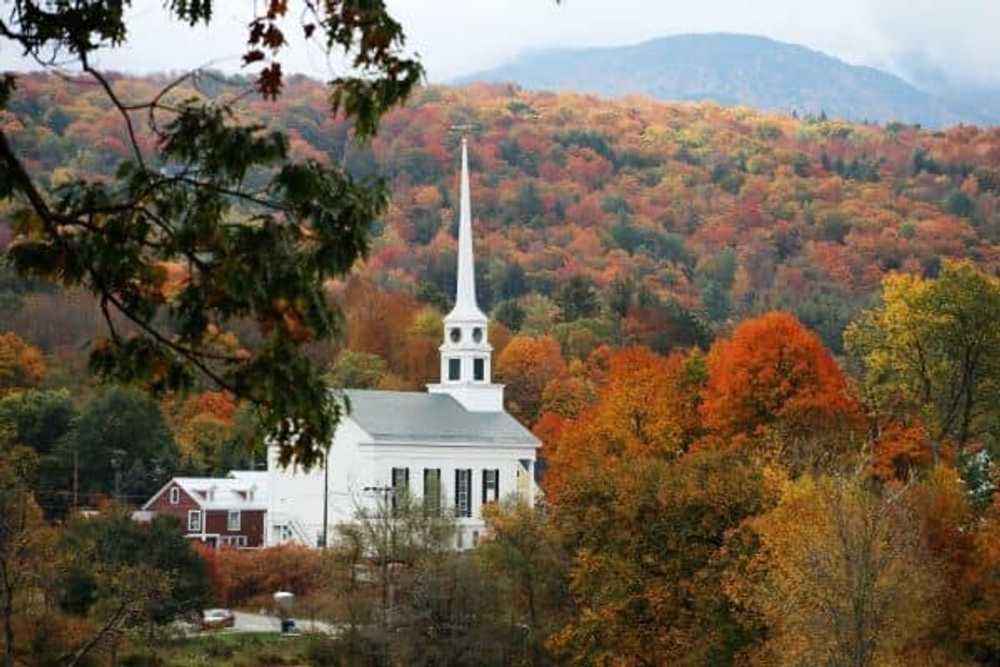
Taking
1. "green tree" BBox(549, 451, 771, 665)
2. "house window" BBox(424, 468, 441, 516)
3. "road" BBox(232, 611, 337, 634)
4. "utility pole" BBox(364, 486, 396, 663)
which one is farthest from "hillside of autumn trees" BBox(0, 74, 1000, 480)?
"green tree" BBox(549, 451, 771, 665)

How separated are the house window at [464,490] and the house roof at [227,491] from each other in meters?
7.08

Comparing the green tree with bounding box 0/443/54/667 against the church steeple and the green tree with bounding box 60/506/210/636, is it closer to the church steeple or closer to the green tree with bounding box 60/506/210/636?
the green tree with bounding box 60/506/210/636

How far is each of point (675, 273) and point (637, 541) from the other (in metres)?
127

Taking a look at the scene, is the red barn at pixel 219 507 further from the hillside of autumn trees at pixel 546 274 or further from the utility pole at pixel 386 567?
the utility pole at pixel 386 567

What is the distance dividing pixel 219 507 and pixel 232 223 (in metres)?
74.3

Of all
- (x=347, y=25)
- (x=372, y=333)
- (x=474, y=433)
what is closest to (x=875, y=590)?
(x=347, y=25)

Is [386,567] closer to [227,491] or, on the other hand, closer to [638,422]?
A: [638,422]

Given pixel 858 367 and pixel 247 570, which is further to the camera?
pixel 858 367

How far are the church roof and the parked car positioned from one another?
50.1 feet

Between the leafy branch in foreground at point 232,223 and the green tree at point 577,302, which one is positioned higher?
the green tree at point 577,302

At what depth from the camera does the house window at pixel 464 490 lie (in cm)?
9069

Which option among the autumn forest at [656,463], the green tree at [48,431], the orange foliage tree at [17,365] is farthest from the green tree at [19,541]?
the orange foliage tree at [17,365]

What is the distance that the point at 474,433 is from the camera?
3590 inches

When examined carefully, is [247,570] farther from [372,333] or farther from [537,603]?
[372,333]
